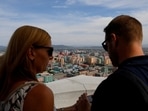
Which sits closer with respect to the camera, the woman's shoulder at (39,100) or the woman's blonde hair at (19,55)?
the woman's shoulder at (39,100)

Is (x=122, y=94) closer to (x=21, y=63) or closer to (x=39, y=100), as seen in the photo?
(x=39, y=100)

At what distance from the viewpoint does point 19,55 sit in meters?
1.22

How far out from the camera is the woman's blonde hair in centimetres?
123

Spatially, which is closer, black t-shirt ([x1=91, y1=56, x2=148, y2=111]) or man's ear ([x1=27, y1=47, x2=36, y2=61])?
black t-shirt ([x1=91, y1=56, x2=148, y2=111])

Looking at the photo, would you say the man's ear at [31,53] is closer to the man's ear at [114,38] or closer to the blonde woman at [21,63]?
the blonde woman at [21,63]

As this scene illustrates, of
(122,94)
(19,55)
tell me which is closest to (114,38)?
(122,94)

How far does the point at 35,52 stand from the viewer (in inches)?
49.4

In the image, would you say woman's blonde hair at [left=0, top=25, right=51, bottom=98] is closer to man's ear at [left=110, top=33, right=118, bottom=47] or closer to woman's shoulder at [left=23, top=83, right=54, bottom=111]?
woman's shoulder at [left=23, top=83, right=54, bottom=111]

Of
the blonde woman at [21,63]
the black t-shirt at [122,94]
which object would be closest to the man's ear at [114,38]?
the black t-shirt at [122,94]

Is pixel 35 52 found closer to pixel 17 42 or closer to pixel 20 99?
pixel 17 42

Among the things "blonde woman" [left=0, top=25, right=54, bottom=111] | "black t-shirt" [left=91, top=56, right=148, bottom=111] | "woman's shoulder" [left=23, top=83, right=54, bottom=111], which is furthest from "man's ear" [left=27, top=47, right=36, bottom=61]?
"black t-shirt" [left=91, top=56, right=148, bottom=111]

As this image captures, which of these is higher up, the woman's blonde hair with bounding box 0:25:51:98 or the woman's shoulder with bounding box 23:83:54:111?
the woman's blonde hair with bounding box 0:25:51:98

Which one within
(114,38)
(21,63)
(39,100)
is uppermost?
(114,38)

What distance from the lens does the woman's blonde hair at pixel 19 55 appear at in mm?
1226
